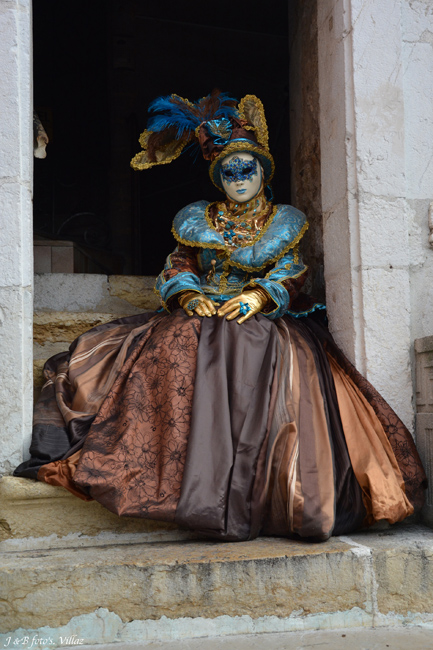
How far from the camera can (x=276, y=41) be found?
285 inches

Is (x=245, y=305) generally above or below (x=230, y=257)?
below

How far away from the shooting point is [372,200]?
9.60 feet

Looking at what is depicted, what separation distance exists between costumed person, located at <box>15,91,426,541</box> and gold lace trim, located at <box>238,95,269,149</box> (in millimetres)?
566

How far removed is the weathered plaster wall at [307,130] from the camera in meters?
3.66

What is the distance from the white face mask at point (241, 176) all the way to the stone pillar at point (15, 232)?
105cm

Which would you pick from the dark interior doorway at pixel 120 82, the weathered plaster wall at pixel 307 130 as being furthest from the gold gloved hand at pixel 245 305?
the dark interior doorway at pixel 120 82

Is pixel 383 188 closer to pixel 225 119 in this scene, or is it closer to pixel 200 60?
pixel 225 119

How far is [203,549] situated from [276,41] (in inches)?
252

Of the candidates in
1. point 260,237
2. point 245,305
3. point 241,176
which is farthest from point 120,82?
point 245,305

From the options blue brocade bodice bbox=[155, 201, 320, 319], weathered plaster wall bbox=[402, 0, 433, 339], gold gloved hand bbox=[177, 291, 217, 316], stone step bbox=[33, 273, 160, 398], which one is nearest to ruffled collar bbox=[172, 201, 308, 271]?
blue brocade bodice bbox=[155, 201, 320, 319]

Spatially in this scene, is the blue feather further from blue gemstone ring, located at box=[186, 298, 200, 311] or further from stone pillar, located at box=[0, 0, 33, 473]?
blue gemstone ring, located at box=[186, 298, 200, 311]

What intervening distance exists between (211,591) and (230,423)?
0.66 meters

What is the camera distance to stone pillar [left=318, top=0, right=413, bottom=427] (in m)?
2.87

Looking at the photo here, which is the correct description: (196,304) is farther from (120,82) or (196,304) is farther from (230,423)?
(120,82)
